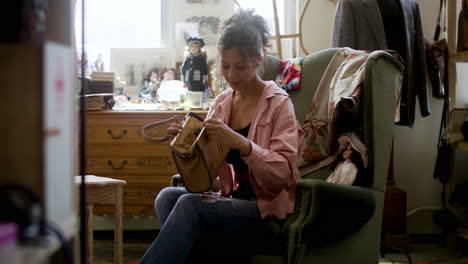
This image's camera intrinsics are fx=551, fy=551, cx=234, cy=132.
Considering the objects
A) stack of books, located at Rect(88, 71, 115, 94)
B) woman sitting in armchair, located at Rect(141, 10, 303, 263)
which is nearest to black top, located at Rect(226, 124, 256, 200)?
woman sitting in armchair, located at Rect(141, 10, 303, 263)

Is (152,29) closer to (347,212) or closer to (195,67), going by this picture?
(195,67)

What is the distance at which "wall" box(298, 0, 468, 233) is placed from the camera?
3.36 m

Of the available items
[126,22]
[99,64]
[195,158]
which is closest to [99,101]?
[99,64]

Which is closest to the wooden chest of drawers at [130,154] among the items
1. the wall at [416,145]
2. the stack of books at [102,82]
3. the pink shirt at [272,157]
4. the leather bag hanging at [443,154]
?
the stack of books at [102,82]

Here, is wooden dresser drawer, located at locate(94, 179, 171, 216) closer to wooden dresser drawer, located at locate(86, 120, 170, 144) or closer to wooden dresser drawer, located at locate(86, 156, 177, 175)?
wooden dresser drawer, located at locate(86, 156, 177, 175)

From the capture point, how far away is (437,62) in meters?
3.23

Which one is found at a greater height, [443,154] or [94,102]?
[94,102]

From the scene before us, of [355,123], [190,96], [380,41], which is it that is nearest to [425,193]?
[380,41]

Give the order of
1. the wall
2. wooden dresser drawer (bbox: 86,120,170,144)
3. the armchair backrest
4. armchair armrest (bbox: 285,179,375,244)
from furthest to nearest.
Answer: the wall
wooden dresser drawer (bbox: 86,120,170,144)
the armchair backrest
armchair armrest (bbox: 285,179,375,244)

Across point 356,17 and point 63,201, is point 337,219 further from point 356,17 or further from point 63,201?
point 356,17

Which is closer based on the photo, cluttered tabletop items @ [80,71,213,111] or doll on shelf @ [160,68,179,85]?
cluttered tabletop items @ [80,71,213,111]

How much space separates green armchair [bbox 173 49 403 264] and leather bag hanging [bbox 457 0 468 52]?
4.03 feet

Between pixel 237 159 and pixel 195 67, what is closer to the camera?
pixel 237 159

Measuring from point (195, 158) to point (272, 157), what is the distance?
0.23 meters
